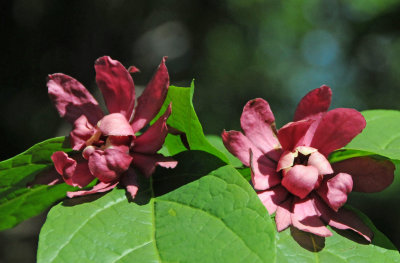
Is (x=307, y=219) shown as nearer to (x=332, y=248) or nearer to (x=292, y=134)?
(x=332, y=248)

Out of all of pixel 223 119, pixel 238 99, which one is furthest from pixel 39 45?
pixel 238 99

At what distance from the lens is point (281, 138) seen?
55.5 inches

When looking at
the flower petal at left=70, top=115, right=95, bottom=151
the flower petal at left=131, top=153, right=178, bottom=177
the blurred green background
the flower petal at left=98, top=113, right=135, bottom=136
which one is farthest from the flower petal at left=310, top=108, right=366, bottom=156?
the blurred green background

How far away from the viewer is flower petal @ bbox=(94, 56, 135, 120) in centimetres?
140

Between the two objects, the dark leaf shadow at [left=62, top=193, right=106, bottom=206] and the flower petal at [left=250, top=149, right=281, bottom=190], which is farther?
the flower petal at [left=250, top=149, right=281, bottom=190]

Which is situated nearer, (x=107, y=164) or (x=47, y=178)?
(x=107, y=164)

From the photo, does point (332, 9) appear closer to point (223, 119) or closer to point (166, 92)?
point (223, 119)

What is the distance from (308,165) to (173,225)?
451mm

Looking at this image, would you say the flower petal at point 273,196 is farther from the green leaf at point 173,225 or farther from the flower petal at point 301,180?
the green leaf at point 173,225

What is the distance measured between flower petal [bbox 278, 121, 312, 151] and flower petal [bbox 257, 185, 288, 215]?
132mm

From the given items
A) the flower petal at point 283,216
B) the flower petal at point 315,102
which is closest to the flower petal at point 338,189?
the flower petal at point 283,216

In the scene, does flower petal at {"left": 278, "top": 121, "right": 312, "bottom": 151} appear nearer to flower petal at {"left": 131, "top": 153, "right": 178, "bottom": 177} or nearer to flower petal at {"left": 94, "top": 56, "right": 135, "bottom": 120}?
flower petal at {"left": 131, "top": 153, "right": 178, "bottom": 177}

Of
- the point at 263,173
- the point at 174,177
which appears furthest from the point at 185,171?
the point at 263,173

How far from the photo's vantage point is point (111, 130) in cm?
130
